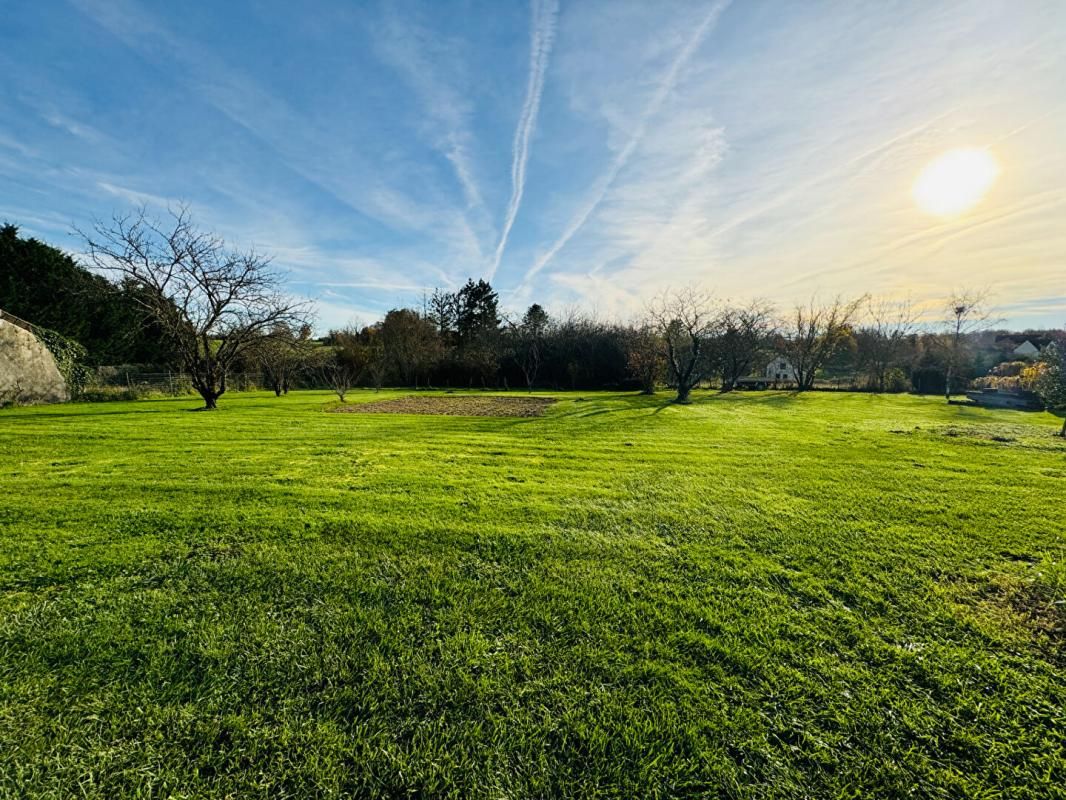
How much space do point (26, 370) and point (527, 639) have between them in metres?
20.7

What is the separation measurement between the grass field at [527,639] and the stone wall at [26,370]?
45.0 feet

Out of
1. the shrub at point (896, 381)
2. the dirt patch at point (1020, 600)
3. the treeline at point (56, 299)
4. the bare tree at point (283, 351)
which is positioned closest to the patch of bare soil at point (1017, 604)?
the dirt patch at point (1020, 600)

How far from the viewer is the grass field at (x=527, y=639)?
157 cm

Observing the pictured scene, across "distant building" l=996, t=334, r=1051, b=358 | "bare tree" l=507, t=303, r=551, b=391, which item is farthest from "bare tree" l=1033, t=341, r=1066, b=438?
"distant building" l=996, t=334, r=1051, b=358

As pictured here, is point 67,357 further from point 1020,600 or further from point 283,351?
point 1020,600

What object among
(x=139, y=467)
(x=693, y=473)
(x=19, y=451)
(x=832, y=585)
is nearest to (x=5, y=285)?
(x=19, y=451)

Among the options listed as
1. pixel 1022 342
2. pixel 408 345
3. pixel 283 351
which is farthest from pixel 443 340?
pixel 1022 342

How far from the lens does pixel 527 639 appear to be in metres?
2.25

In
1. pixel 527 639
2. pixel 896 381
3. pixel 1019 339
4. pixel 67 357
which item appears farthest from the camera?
pixel 1019 339

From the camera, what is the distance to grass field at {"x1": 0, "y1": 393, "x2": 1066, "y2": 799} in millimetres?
1573

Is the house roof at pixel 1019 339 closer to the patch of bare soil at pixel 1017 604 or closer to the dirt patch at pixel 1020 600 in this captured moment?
the dirt patch at pixel 1020 600

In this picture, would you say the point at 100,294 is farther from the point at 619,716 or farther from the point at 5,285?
the point at 619,716

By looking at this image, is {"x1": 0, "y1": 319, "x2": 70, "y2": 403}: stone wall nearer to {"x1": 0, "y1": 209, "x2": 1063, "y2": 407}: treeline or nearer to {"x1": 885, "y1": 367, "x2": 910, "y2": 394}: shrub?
{"x1": 0, "y1": 209, "x2": 1063, "y2": 407}: treeline

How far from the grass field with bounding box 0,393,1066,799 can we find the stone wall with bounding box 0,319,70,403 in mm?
13704
